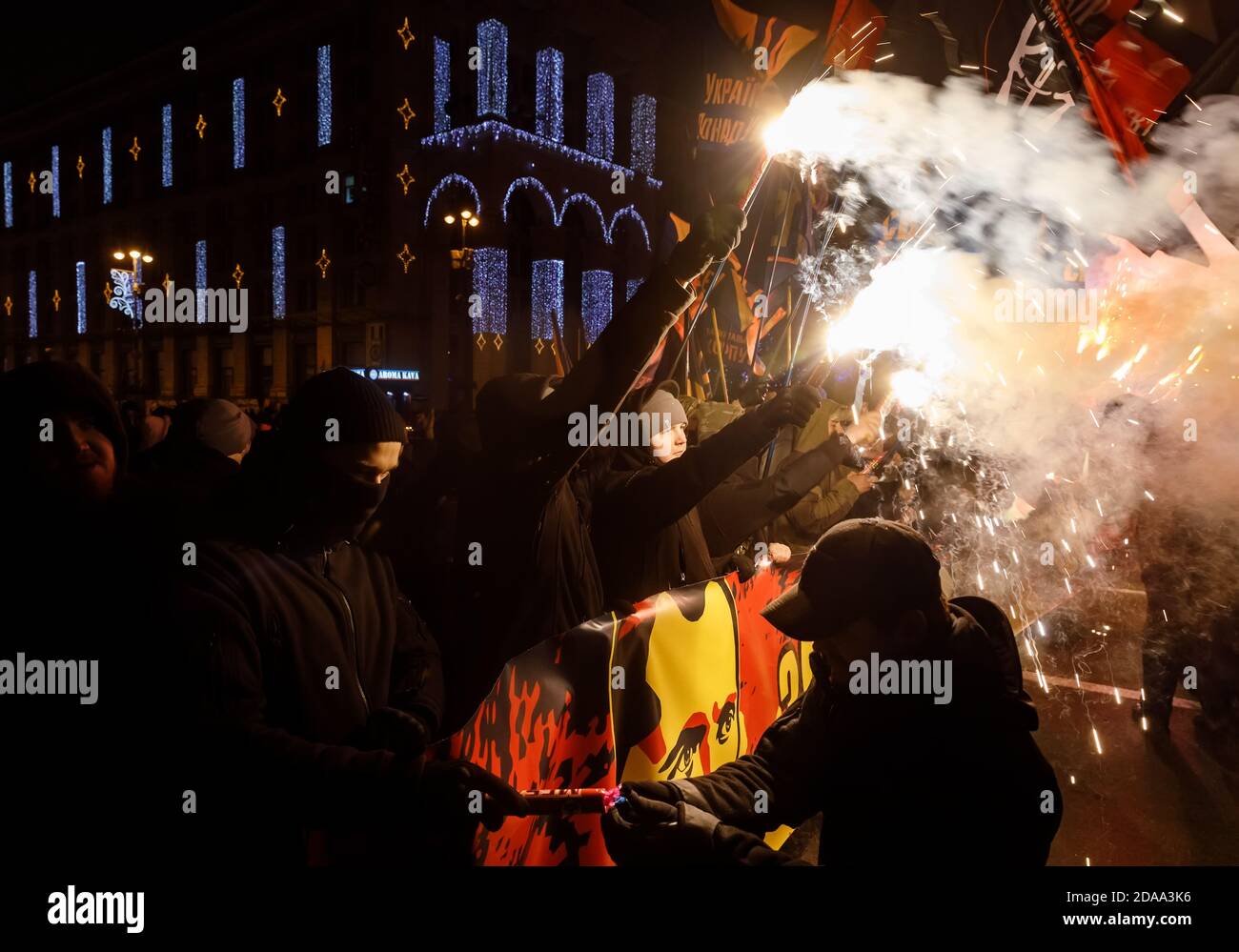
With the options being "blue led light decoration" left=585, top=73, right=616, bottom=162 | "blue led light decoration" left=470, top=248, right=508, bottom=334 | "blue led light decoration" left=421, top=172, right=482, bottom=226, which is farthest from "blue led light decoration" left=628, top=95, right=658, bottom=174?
"blue led light decoration" left=470, top=248, right=508, bottom=334

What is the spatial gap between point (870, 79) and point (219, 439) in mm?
4930

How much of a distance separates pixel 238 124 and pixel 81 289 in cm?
1810

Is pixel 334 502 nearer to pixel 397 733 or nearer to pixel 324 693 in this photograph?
pixel 324 693

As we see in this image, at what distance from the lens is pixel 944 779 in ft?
6.60

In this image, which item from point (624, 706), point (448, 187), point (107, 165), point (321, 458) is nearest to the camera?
point (321, 458)

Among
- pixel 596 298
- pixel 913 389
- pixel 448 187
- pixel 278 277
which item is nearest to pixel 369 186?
pixel 448 187

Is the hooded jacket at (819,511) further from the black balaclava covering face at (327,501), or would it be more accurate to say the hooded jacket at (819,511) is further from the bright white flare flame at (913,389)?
the black balaclava covering face at (327,501)

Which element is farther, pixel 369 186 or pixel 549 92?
pixel 549 92

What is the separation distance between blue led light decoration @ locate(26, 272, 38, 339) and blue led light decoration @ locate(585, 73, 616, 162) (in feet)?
129

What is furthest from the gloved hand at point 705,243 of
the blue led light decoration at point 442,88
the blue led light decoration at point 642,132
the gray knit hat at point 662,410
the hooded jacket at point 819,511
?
the blue led light decoration at point 642,132

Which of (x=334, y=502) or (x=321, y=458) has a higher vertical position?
(x=321, y=458)

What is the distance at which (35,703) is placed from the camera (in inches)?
74.3

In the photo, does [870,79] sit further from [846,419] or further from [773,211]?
[773,211]

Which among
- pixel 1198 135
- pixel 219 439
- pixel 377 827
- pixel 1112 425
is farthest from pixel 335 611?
pixel 1112 425
